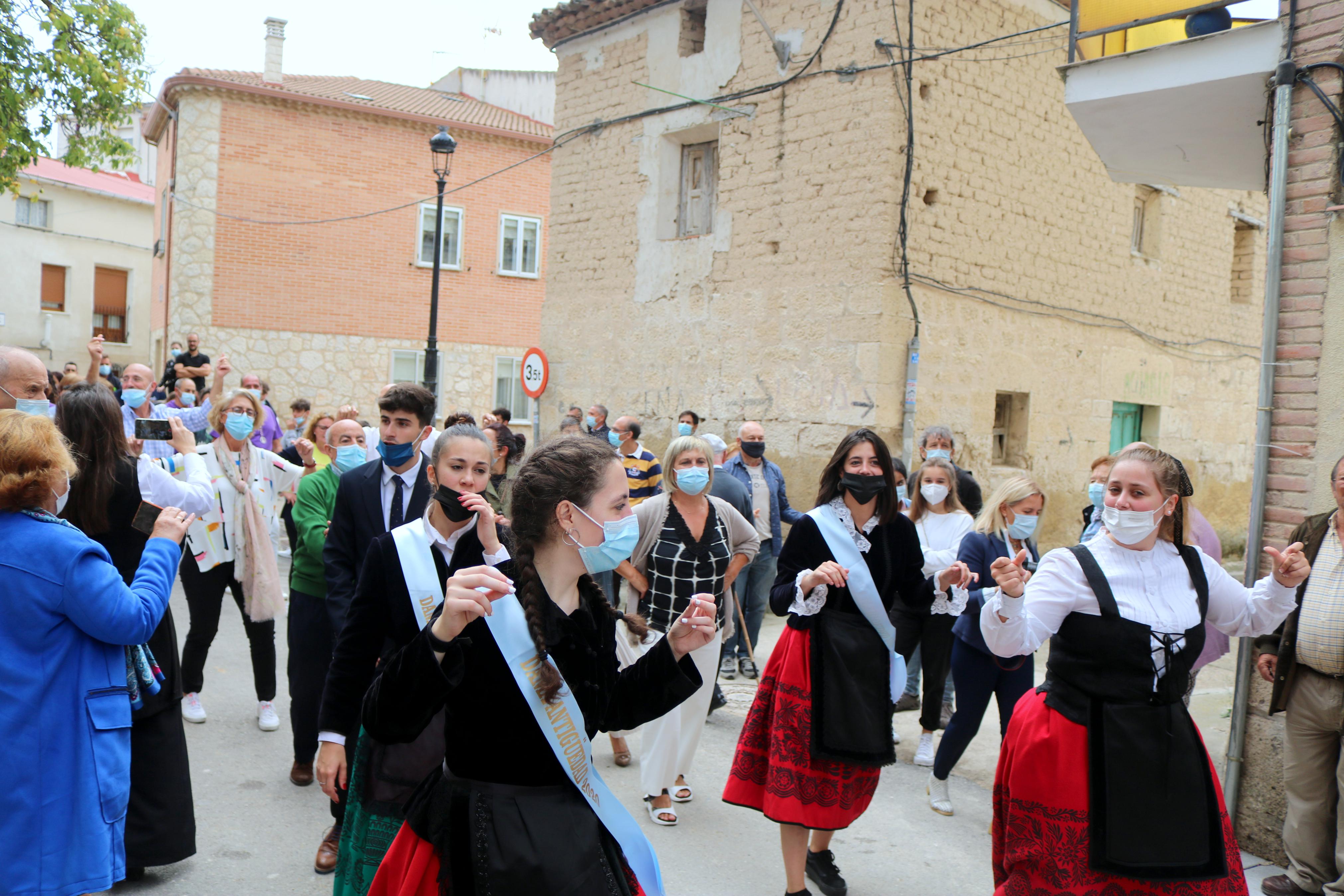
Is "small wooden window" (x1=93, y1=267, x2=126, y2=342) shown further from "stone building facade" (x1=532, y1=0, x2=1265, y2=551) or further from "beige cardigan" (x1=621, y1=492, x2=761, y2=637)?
"beige cardigan" (x1=621, y1=492, x2=761, y2=637)

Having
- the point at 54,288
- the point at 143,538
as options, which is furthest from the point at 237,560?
the point at 54,288

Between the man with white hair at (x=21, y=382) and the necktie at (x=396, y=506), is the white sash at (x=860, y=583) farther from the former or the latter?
the man with white hair at (x=21, y=382)

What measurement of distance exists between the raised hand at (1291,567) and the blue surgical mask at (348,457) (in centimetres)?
425

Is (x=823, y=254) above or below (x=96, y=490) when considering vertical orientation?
above

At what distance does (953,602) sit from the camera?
4371 mm

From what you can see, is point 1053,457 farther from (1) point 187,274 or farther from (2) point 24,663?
(1) point 187,274

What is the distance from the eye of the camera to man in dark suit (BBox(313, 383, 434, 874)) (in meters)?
4.20

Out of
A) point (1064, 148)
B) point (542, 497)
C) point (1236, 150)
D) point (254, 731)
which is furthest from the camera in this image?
point (1064, 148)

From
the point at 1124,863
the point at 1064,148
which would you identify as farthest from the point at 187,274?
the point at 1124,863

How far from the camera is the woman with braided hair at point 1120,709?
3.15m

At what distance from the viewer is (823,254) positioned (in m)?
11.0

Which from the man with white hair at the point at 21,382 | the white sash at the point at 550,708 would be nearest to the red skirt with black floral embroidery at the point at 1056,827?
the white sash at the point at 550,708

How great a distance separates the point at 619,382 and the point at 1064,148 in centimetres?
619

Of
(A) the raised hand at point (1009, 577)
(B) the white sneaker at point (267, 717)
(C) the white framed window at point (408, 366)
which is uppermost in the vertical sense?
(C) the white framed window at point (408, 366)
